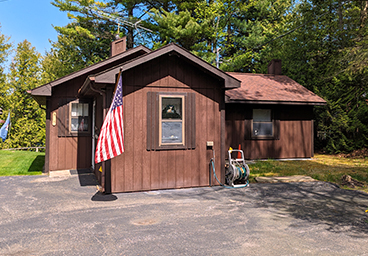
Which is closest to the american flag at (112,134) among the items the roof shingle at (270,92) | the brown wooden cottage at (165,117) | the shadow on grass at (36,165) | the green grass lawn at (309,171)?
the brown wooden cottage at (165,117)

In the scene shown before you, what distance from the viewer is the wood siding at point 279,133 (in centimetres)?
1284

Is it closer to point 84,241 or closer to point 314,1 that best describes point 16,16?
point 314,1

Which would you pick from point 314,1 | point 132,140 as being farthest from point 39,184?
point 314,1

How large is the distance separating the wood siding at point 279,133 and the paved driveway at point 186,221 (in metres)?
5.37

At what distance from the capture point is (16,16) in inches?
1099

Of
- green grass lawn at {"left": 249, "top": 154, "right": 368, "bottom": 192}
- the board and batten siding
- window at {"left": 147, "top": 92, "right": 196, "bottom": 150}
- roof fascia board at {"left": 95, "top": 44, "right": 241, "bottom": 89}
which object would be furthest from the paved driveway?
roof fascia board at {"left": 95, "top": 44, "right": 241, "bottom": 89}

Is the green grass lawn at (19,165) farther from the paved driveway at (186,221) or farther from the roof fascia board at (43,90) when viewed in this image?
the roof fascia board at (43,90)

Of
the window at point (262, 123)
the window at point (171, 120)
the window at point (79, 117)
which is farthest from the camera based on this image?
the window at point (262, 123)

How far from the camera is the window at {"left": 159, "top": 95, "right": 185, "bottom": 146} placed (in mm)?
7285

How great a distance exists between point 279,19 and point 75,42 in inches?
765

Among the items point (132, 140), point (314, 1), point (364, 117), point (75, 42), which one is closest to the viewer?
point (132, 140)

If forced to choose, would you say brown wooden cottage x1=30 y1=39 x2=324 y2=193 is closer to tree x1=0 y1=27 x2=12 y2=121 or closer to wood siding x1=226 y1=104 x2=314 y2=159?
wood siding x1=226 y1=104 x2=314 y2=159

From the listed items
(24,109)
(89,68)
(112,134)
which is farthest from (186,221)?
(24,109)

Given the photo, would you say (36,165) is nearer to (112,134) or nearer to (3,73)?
(112,134)
